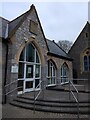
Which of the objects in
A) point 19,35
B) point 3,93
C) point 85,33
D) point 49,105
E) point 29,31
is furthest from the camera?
point 85,33

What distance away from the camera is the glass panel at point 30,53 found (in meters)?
12.0

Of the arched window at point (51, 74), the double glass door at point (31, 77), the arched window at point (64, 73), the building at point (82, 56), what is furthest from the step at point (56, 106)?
the building at point (82, 56)

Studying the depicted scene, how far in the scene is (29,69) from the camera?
477 inches

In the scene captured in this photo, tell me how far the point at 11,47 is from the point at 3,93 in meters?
3.14

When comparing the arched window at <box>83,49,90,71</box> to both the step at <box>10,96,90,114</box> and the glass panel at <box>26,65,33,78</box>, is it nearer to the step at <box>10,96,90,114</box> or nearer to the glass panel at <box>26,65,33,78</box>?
the glass panel at <box>26,65,33,78</box>

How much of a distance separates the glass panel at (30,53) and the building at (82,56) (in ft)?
41.5

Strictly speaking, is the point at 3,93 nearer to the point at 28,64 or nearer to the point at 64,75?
→ the point at 28,64

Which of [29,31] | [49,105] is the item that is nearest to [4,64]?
[29,31]

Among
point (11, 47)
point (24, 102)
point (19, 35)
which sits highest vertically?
point (19, 35)

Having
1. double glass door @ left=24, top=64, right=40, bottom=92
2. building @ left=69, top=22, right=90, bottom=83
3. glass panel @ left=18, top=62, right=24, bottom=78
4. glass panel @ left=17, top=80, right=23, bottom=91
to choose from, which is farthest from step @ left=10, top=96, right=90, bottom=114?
building @ left=69, top=22, right=90, bottom=83

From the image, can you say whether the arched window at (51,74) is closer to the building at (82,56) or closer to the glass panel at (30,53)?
the glass panel at (30,53)

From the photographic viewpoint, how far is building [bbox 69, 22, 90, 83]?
2328 cm

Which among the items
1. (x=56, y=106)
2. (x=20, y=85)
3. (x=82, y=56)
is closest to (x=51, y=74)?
(x=20, y=85)

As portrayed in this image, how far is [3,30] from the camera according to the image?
11.1 m
